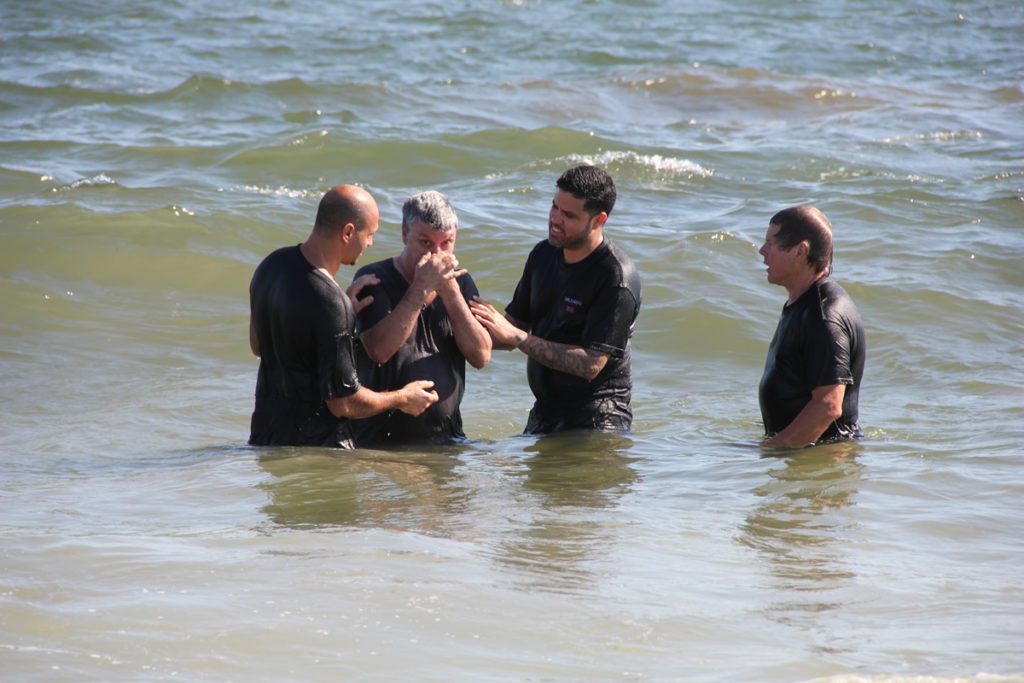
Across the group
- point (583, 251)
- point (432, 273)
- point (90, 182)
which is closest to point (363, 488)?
point (432, 273)

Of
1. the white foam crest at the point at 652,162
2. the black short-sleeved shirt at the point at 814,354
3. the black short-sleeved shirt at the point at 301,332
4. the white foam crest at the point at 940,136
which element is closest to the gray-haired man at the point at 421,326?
the black short-sleeved shirt at the point at 301,332

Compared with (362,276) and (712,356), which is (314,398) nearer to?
(362,276)

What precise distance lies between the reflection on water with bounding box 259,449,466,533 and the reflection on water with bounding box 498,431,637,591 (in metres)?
0.40

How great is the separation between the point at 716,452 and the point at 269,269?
2.84 m

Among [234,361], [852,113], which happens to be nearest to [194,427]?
[234,361]

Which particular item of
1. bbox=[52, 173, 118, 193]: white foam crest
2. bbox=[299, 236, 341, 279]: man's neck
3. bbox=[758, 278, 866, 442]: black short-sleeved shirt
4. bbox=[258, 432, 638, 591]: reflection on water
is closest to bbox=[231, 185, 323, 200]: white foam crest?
bbox=[52, 173, 118, 193]: white foam crest

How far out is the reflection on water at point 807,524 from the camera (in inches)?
198

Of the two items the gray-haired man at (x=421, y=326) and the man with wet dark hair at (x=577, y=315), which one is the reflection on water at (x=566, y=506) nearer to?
the man with wet dark hair at (x=577, y=315)

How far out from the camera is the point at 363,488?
6230 mm

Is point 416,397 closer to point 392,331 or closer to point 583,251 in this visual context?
point 392,331

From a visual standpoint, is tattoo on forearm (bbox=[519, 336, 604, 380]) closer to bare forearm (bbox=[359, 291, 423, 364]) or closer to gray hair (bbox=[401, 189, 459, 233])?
bare forearm (bbox=[359, 291, 423, 364])

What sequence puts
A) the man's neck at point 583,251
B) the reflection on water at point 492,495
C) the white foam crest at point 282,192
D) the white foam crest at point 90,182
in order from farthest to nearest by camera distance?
the white foam crest at point 282,192 → the white foam crest at point 90,182 → the man's neck at point 583,251 → the reflection on water at point 492,495

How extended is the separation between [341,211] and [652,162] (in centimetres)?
1041

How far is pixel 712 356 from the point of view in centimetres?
1077
